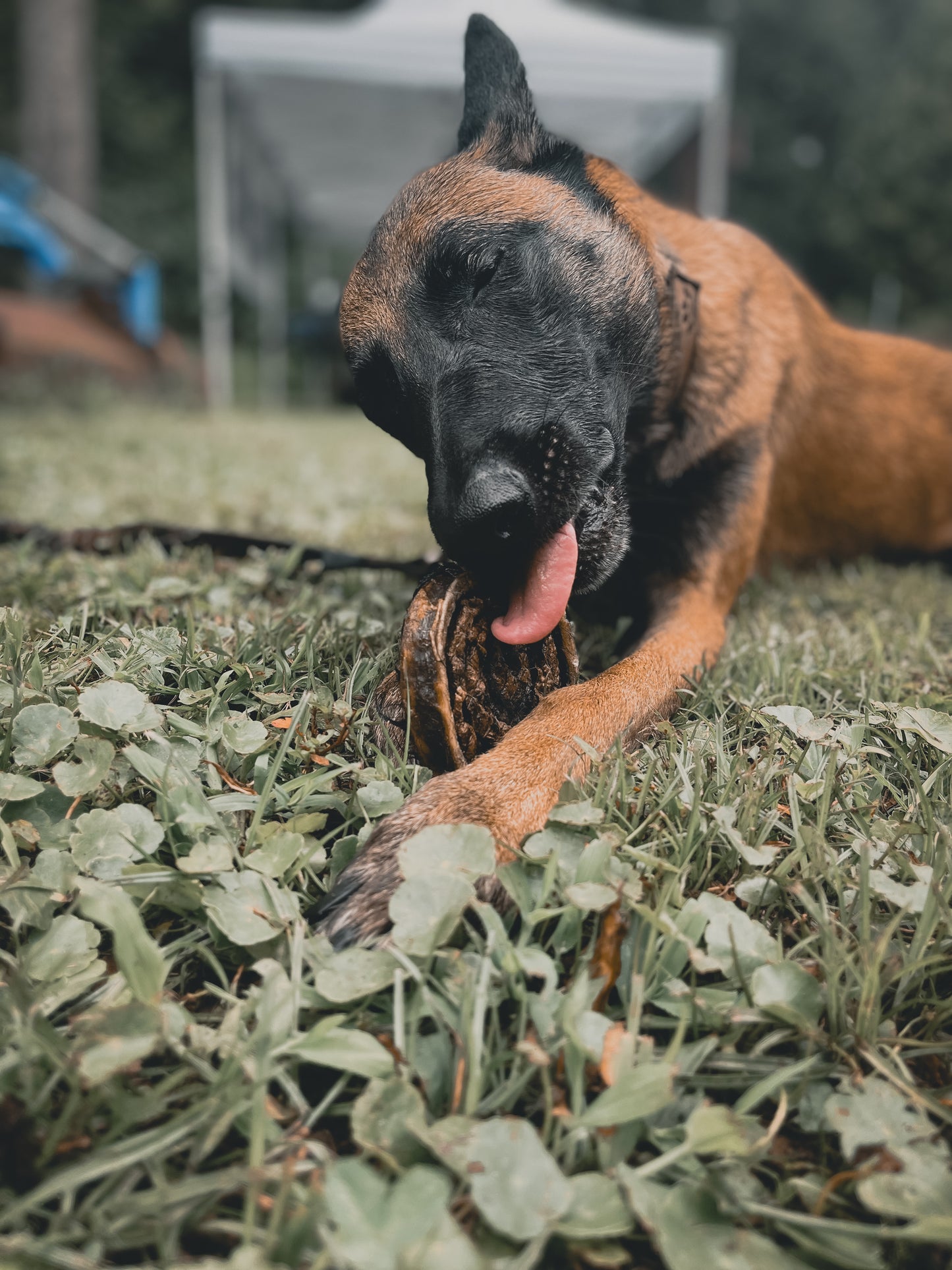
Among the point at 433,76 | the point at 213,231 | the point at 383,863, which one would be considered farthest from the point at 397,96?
the point at 383,863

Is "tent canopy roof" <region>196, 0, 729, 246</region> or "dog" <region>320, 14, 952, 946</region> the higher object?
"tent canopy roof" <region>196, 0, 729, 246</region>

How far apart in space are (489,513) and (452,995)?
2.77 feet

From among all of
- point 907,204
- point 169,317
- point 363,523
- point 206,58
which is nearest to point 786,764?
point 363,523

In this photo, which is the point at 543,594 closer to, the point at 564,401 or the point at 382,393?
the point at 564,401

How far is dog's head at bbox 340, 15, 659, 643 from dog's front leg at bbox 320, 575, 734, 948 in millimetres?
174

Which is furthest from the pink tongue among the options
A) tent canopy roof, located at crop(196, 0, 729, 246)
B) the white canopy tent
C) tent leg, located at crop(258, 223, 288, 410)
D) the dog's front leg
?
tent leg, located at crop(258, 223, 288, 410)

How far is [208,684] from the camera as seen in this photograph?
1.64m

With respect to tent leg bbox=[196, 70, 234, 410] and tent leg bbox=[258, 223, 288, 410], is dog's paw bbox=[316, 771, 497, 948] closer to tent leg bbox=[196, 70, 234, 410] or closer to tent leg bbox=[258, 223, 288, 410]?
tent leg bbox=[196, 70, 234, 410]

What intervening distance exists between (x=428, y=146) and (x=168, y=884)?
52.0 feet

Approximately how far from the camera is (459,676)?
1.48m

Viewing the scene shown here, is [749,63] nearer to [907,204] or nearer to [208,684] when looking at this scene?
[907,204]

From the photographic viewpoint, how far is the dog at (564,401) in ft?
5.10

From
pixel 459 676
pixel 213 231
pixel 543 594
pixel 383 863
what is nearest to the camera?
pixel 383 863

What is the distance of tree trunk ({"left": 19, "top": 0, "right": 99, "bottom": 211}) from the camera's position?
479 inches
